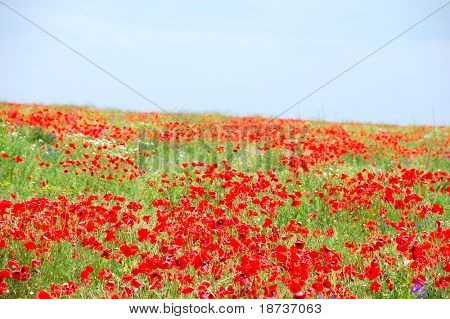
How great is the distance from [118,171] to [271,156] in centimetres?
385

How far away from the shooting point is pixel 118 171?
10.8 m

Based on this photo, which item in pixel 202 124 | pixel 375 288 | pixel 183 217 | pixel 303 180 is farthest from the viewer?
pixel 202 124

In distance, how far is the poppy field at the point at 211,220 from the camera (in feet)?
16.4

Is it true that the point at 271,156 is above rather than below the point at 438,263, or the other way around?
above

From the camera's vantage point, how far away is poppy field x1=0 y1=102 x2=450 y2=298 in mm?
5004

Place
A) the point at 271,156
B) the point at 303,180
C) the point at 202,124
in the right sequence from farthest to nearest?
the point at 202,124 → the point at 271,156 → the point at 303,180

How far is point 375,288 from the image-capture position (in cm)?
477

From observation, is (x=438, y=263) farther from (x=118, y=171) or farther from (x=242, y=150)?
(x=242, y=150)

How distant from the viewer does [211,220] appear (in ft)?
20.7

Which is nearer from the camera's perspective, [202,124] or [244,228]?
[244,228]
